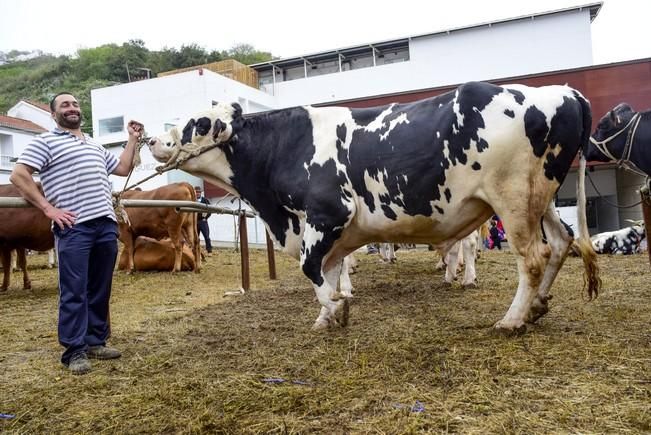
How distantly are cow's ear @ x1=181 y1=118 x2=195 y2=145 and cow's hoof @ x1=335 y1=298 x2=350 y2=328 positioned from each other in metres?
2.12

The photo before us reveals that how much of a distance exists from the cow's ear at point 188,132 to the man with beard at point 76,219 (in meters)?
1.00

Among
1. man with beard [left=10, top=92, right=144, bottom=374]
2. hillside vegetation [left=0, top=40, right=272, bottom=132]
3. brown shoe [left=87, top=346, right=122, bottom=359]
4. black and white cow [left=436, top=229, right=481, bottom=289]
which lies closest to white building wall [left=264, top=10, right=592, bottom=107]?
hillside vegetation [left=0, top=40, right=272, bottom=132]

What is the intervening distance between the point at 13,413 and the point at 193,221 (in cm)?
947

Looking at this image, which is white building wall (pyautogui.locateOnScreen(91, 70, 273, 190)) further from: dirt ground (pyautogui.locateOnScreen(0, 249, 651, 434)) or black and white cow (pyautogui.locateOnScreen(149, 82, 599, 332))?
dirt ground (pyautogui.locateOnScreen(0, 249, 651, 434))

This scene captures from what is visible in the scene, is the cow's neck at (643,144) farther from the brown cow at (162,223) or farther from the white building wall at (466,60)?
the white building wall at (466,60)

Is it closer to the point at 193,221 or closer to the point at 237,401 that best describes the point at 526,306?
the point at 237,401

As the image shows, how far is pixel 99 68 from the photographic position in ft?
236

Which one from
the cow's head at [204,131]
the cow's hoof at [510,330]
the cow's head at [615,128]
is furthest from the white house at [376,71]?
the cow's hoof at [510,330]

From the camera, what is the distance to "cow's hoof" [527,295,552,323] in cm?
431

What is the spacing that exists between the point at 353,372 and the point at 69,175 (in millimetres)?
2453

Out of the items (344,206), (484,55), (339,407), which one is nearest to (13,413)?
(339,407)

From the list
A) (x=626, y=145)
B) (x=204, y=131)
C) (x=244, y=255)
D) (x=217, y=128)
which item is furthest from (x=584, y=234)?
(x=244, y=255)

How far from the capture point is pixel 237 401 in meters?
2.80

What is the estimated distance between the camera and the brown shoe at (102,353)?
3.95 metres
